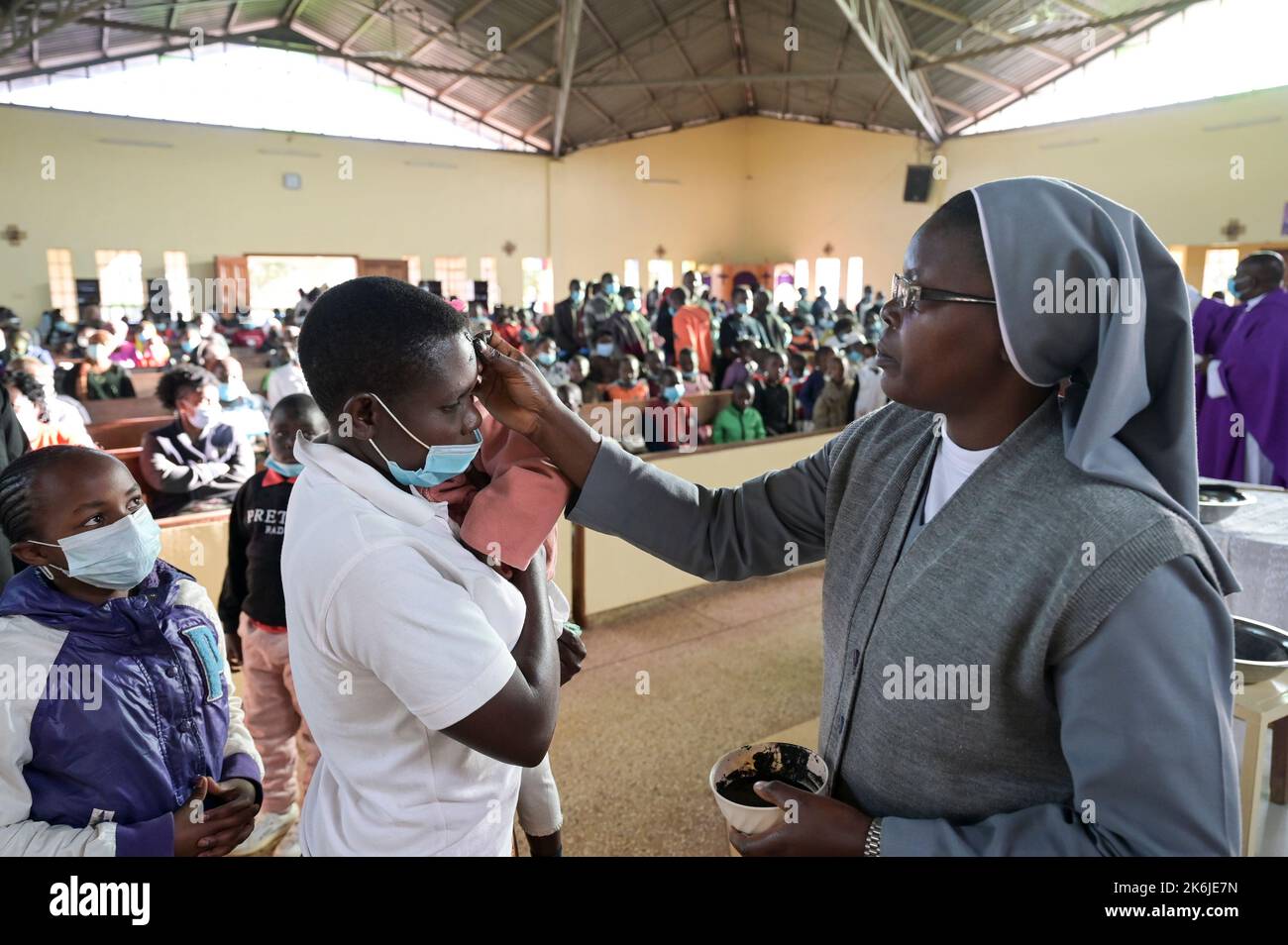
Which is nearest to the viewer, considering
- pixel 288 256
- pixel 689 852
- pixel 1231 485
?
pixel 689 852

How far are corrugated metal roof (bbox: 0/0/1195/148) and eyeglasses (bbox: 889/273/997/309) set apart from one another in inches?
443

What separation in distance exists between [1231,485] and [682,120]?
55.5ft

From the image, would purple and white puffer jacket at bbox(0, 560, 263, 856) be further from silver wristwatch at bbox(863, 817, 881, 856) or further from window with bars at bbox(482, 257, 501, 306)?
window with bars at bbox(482, 257, 501, 306)

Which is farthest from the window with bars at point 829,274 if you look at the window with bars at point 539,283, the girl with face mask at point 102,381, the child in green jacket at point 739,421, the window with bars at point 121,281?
the girl with face mask at point 102,381

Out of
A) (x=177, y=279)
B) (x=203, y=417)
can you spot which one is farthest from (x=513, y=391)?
(x=177, y=279)

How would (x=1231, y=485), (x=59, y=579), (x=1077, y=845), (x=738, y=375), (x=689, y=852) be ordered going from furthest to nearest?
1. (x=738, y=375)
2. (x=1231, y=485)
3. (x=689, y=852)
4. (x=59, y=579)
5. (x=1077, y=845)

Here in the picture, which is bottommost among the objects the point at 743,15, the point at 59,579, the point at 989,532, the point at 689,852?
the point at 689,852

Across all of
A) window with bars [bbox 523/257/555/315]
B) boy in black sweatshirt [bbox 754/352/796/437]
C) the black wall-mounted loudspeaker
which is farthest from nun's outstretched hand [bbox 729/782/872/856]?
window with bars [bbox 523/257/555/315]

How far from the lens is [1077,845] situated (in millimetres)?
775

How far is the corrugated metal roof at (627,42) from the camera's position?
11.5m

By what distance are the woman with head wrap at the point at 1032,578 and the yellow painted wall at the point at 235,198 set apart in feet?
50.9
